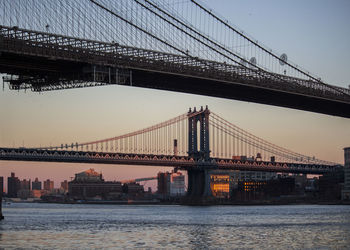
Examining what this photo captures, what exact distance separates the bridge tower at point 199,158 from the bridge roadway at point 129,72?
53.1 metres

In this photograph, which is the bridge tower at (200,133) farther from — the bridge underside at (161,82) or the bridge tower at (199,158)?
the bridge underside at (161,82)

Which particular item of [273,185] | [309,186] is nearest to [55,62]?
[273,185]

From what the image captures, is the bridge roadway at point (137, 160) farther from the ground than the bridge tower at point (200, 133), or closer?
closer

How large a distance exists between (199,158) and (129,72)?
220 feet

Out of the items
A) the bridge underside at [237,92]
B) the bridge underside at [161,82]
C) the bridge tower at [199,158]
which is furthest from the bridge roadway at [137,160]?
the bridge underside at [161,82]

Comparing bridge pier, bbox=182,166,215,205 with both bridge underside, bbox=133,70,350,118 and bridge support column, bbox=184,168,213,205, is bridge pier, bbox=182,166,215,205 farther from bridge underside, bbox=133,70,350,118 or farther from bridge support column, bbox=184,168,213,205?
bridge underside, bbox=133,70,350,118

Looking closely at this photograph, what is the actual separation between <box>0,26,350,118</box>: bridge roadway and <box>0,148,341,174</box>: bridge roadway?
44969 millimetres

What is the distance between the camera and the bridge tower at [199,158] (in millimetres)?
105250

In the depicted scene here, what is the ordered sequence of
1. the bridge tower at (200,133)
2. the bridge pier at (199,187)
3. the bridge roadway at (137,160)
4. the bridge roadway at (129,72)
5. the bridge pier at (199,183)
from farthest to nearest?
the bridge tower at (200,133) → the bridge pier at (199,183) → the bridge pier at (199,187) → the bridge roadway at (137,160) → the bridge roadway at (129,72)

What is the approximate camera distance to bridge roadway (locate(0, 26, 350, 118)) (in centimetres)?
3625

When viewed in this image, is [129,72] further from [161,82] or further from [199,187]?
[199,187]

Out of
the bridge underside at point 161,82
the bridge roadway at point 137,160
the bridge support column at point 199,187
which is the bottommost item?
the bridge support column at point 199,187

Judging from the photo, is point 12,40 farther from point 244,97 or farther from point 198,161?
point 198,161

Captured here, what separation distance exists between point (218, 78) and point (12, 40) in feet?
48.6
